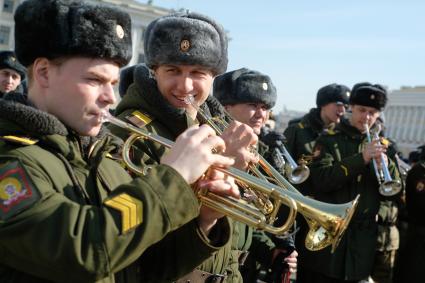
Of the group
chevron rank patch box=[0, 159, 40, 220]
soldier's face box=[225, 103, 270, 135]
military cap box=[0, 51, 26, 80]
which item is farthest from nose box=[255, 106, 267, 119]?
military cap box=[0, 51, 26, 80]

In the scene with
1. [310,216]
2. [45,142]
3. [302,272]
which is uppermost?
[45,142]

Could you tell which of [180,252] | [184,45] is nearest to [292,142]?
[184,45]

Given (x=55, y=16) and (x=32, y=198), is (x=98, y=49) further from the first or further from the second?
(x=32, y=198)

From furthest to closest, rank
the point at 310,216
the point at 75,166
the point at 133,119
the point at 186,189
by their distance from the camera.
A: 1. the point at 133,119
2. the point at 310,216
3. the point at 75,166
4. the point at 186,189

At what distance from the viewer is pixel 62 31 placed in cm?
217

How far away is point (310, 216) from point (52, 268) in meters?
1.25

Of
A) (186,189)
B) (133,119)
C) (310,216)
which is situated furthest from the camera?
(133,119)

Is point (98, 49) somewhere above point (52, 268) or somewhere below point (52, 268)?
above

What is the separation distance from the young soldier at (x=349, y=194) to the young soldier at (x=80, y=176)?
12.0 feet

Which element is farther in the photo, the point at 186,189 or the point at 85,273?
the point at 186,189

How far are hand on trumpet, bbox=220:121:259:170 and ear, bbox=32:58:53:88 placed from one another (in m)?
0.86

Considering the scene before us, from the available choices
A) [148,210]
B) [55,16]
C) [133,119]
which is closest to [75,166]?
[148,210]

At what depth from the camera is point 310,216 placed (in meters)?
2.59

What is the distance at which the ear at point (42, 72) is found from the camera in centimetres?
218
